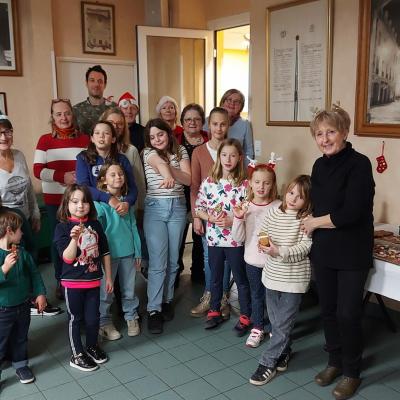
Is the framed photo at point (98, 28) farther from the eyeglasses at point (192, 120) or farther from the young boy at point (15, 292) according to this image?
the young boy at point (15, 292)

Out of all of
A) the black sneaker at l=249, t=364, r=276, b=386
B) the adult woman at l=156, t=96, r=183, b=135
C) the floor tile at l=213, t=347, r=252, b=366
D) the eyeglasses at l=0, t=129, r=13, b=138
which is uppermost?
the adult woman at l=156, t=96, r=183, b=135

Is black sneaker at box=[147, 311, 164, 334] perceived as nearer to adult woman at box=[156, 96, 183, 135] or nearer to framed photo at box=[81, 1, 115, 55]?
adult woman at box=[156, 96, 183, 135]

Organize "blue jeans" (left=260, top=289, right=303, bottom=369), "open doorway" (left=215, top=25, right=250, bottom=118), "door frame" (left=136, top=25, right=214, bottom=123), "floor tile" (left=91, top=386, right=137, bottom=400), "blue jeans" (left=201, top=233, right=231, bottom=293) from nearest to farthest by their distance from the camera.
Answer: "floor tile" (left=91, top=386, right=137, bottom=400) < "blue jeans" (left=260, top=289, right=303, bottom=369) < "blue jeans" (left=201, top=233, right=231, bottom=293) < "door frame" (left=136, top=25, right=214, bottom=123) < "open doorway" (left=215, top=25, right=250, bottom=118)

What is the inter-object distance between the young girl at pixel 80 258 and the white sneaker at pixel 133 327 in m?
0.35

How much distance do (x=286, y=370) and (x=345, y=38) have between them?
2008 mm

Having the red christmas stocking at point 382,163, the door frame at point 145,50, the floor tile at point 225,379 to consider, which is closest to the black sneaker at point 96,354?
the floor tile at point 225,379

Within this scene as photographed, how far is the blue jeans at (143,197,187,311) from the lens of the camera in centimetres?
279

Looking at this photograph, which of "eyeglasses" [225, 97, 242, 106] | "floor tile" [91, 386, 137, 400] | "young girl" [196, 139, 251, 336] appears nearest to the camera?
"floor tile" [91, 386, 137, 400]

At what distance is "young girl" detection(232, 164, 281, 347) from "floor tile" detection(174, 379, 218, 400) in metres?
0.45

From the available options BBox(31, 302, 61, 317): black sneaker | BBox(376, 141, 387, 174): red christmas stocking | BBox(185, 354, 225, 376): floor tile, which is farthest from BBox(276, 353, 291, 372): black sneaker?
BBox(31, 302, 61, 317): black sneaker

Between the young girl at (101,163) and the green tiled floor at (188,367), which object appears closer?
the green tiled floor at (188,367)

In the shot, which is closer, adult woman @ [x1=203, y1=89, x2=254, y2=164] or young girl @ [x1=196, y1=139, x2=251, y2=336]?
young girl @ [x1=196, y1=139, x2=251, y2=336]

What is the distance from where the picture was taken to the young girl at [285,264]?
7.16ft

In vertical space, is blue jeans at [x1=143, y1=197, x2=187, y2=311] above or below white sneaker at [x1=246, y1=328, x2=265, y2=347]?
above
